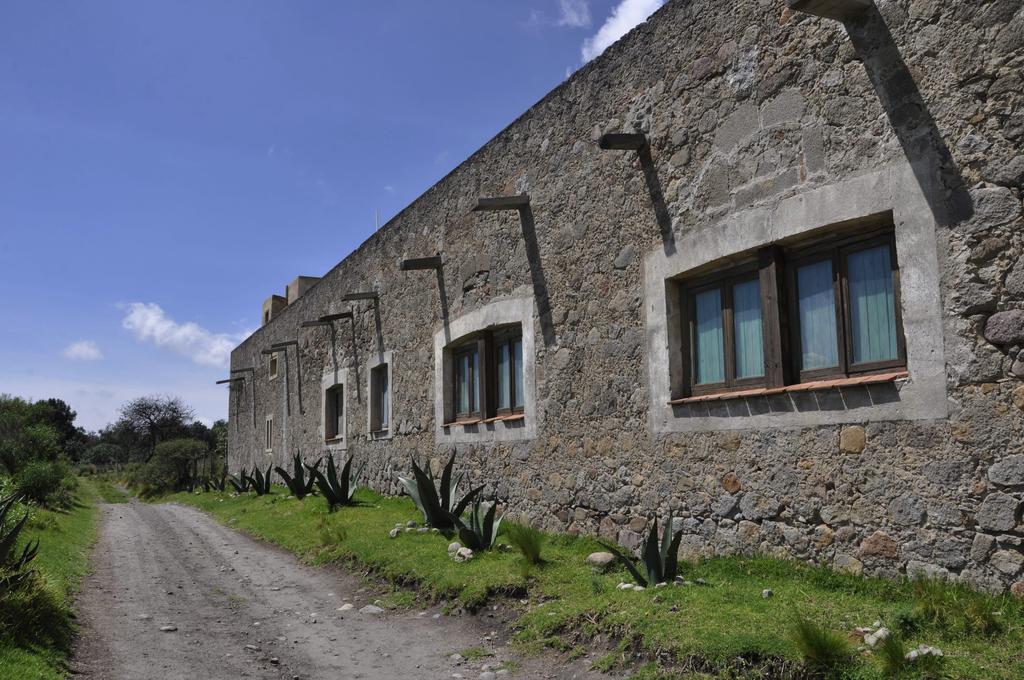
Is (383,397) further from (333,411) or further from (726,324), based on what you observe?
(726,324)

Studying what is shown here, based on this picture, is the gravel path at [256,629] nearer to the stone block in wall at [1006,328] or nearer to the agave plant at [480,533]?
the agave plant at [480,533]

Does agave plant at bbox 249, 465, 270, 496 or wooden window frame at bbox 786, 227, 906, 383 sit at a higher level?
wooden window frame at bbox 786, 227, 906, 383

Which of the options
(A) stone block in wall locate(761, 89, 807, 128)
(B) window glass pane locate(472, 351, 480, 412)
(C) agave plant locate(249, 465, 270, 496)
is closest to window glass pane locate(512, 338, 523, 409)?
(B) window glass pane locate(472, 351, 480, 412)

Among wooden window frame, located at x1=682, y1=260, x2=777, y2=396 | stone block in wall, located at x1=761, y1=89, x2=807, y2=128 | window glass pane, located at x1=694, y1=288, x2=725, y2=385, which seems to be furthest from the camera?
window glass pane, located at x1=694, y1=288, x2=725, y2=385

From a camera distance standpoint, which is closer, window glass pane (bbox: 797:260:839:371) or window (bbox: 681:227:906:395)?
window (bbox: 681:227:906:395)

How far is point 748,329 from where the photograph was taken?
5688mm

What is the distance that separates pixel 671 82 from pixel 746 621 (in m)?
4.06

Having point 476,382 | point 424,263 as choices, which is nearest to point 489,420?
point 476,382

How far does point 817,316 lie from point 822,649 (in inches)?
93.6

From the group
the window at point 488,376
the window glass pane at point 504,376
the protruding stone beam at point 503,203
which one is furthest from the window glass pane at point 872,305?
the window glass pane at point 504,376

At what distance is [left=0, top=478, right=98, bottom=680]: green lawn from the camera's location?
13.5ft

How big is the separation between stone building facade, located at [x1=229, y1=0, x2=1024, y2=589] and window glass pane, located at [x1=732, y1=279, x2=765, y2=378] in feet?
0.09

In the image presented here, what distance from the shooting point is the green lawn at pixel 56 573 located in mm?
4117

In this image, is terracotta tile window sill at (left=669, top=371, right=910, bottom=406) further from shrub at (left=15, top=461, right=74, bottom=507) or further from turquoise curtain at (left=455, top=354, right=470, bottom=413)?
shrub at (left=15, top=461, right=74, bottom=507)
